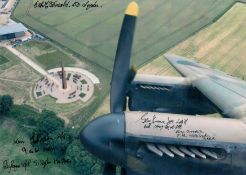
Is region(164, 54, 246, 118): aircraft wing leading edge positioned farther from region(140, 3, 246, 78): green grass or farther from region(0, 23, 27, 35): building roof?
region(0, 23, 27, 35): building roof

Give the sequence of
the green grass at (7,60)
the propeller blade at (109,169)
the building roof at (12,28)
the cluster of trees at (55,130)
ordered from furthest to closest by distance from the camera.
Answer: the building roof at (12,28) → the green grass at (7,60) → the cluster of trees at (55,130) → the propeller blade at (109,169)

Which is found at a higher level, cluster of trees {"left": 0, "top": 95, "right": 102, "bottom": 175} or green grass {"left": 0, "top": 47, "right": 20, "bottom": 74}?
green grass {"left": 0, "top": 47, "right": 20, "bottom": 74}

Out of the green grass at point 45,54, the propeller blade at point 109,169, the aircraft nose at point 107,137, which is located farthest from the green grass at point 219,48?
the aircraft nose at point 107,137

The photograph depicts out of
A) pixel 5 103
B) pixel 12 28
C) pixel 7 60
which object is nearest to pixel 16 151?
pixel 5 103

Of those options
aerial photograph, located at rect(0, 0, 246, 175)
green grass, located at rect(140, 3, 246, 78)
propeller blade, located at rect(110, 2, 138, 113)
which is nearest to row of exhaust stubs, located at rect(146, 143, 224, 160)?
aerial photograph, located at rect(0, 0, 246, 175)

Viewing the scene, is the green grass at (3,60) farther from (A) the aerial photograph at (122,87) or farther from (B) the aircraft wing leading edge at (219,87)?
(B) the aircraft wing leading edge at (219,87)
